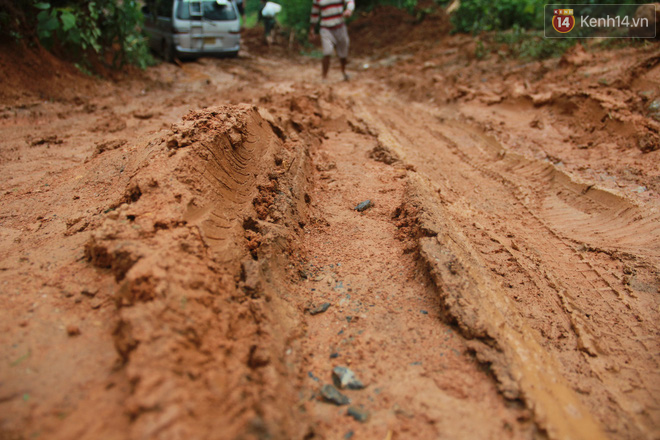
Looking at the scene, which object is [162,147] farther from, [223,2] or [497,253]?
[223,2]

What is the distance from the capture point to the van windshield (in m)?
8.95

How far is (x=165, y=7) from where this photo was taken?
9.46 meters

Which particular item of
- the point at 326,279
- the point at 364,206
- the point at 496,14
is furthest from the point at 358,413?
the point at 496,14

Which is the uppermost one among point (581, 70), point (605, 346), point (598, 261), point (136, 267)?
point (581, 70)

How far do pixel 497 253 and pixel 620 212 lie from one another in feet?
4.80

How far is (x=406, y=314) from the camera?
7.48 ft

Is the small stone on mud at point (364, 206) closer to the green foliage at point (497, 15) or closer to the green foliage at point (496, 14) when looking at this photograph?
the green foliage at point (497, 15)

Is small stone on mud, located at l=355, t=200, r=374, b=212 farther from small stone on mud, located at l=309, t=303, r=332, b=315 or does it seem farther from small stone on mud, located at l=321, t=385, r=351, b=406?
small stone on mud, located at l=321, t=385, r=351, b=406

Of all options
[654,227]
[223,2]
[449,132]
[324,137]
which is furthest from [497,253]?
[223,2]

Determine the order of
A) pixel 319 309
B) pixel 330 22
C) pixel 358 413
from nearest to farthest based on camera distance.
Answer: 1. pixel 358 413
2. pixel 319 309
3. pixel 330 22

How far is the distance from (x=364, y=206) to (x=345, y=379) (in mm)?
1665

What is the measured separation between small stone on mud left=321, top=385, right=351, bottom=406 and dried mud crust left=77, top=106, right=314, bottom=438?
152mm

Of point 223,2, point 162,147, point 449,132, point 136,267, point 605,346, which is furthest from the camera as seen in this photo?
point 223,2

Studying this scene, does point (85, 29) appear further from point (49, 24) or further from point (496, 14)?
point (496, 14)
